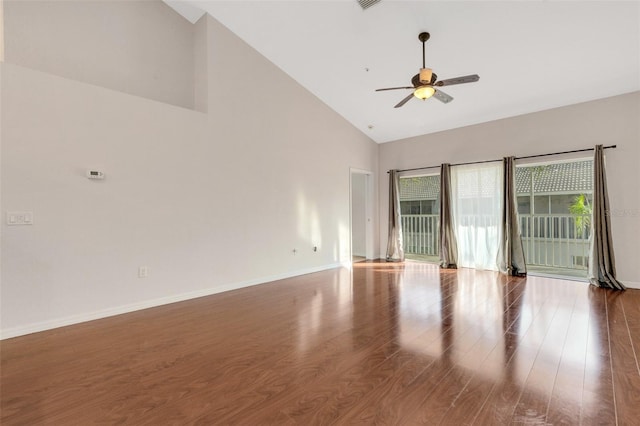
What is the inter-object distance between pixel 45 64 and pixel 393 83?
445 cm

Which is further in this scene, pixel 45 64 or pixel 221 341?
pixel 45 64

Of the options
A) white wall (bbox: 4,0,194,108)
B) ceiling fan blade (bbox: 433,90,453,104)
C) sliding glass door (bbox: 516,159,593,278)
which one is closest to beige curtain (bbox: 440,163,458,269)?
sliding glass door (bbox: 516,159,593,278)

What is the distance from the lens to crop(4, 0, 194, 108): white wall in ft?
10.1

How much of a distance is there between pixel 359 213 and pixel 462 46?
4.32 meters

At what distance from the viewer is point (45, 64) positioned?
3180mm

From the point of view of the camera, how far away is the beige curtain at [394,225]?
6.68 m

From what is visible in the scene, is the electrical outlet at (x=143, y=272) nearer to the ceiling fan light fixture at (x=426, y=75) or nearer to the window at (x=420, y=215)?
the ceiling fan light fixture at (x=426, y=75)

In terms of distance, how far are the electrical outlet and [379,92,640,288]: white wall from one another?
5629mm

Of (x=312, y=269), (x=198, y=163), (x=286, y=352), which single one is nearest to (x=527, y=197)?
(x=312, y=269)

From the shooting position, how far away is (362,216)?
7297mm

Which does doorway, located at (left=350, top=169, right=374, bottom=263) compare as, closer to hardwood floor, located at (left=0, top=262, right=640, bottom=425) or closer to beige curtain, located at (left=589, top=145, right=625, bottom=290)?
hardwood floor, located at (left=0, top=262, right=640, bottom=425)

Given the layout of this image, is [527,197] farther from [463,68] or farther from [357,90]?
[357,90]

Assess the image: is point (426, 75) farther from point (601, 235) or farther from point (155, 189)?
point (601, 235)

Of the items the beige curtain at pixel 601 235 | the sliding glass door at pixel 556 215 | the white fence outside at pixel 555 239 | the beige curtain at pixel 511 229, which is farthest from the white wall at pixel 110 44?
the beige curtain at pixel 601 235
